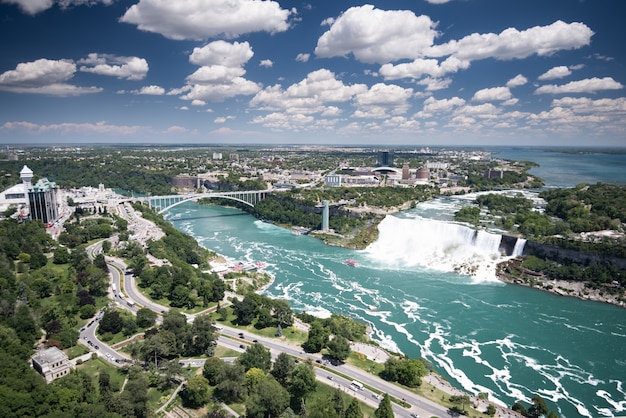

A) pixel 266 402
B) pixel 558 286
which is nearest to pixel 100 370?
pixel 266 402

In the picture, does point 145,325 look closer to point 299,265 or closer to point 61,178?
point 299,265

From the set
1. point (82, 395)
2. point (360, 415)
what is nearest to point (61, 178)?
point (82, 395)

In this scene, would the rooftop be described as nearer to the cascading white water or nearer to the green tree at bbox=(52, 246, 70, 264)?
the green tree at bbox=(52, 246, 70, 264)

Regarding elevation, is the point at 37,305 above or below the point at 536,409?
above

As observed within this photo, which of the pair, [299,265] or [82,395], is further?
[299,265]

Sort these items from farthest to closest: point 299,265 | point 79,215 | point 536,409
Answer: point 79,215
point 299,265
point 536,409

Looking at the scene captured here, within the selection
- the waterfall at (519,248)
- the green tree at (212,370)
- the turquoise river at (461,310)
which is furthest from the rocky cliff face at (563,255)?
the green tree at (212,370)

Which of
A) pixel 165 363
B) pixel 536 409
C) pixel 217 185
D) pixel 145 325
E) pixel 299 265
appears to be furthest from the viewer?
pixel 217 185

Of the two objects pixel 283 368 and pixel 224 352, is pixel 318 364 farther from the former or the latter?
pixel 224 352
